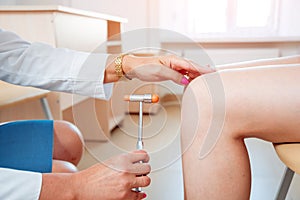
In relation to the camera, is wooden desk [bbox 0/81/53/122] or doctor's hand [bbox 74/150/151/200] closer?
doctor's hand [bbox 74/150/151/200]

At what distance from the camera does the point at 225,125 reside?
517mm

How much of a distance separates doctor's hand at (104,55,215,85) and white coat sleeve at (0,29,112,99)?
0.22 ft

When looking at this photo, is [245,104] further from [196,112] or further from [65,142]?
[65,142]

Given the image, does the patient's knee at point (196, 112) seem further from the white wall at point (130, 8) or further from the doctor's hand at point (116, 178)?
the white wall at point (130, 8)

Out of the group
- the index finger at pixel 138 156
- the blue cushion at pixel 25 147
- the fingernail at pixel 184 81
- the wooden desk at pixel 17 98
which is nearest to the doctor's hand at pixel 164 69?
the fingernail at pixel 184 81


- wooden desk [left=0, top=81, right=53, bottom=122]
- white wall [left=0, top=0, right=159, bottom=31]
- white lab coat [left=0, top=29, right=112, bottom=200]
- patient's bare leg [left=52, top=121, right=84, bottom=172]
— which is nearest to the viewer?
white lab coat [left=0, top=29, right=112, bottom=200]

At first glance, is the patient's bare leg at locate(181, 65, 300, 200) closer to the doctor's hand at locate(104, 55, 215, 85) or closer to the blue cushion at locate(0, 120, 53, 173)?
the doctor's hand at locate(104, 55, 215, 85)

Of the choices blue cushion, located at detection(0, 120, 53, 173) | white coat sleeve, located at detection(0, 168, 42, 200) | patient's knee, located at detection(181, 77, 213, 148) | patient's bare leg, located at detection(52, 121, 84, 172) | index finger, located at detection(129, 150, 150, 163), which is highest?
patient's knee, located at detection(181, 77, 213, 148)

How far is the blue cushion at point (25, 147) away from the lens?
65 centimetres

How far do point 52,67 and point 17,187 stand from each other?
1.01ft

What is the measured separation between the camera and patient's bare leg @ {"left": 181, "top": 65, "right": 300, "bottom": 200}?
505 millimetres

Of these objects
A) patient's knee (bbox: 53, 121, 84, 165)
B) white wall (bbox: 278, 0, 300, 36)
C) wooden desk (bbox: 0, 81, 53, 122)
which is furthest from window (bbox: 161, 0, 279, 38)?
patient's knee (bbox: 53, 121, 84, 165)

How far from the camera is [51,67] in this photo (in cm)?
67

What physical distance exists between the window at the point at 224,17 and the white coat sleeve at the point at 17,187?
275 centimetres
